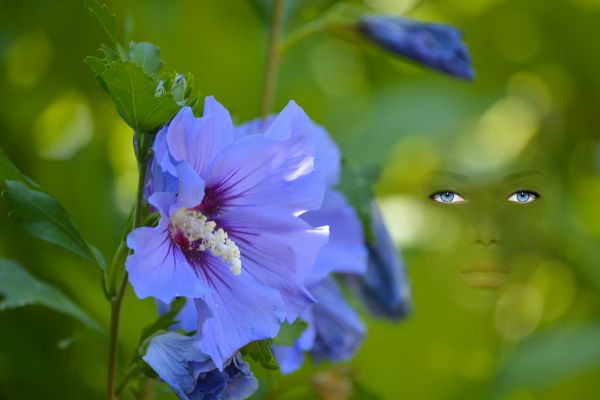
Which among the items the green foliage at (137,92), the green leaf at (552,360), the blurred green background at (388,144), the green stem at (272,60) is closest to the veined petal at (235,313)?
the green foliage at (137,92)

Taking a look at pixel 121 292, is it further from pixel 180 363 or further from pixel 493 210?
pixel 493 210

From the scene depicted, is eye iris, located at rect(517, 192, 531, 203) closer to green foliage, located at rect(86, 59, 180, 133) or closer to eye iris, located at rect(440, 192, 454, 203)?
eye iris, located at rect(440, 192, 454, 203)

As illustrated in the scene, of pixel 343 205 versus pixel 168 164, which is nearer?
→ pixel 168 164

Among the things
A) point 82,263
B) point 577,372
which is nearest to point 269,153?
point 82,263

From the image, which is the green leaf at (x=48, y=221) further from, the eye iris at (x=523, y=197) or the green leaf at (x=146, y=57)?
the eye iris at (x=523, y=197)

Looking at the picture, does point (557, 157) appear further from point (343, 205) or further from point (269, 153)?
point (269, 153)

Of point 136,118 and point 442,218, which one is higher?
point 442,218

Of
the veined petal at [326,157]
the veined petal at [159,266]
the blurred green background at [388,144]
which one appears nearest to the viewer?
the veined petal at [159,266]
